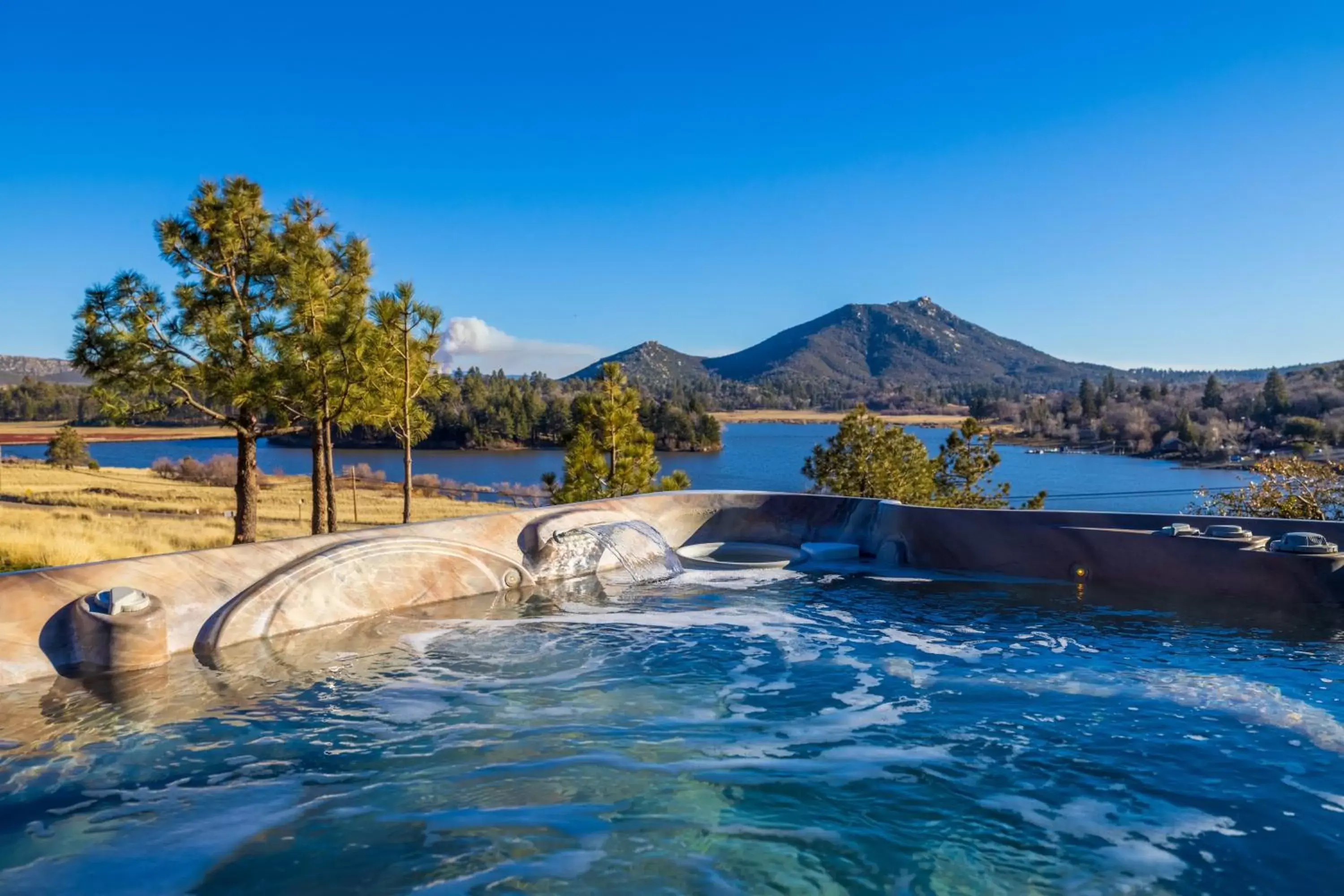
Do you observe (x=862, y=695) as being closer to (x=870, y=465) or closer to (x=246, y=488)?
(x=246, y=488)

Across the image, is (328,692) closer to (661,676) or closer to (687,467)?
(661,676)

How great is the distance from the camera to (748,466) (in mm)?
45250

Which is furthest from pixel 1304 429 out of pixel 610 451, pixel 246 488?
pixel 246 488

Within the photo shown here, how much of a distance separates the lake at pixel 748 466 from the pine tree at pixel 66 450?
815 cm

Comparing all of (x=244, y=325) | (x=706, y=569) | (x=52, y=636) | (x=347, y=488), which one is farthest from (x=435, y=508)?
(x=52, y=636)

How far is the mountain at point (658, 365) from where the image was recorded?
162m

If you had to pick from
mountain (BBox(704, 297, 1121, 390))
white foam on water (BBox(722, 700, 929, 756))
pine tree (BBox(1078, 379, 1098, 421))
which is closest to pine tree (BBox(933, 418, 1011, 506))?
white foam on water (BBox(722, 700, 929, 756))

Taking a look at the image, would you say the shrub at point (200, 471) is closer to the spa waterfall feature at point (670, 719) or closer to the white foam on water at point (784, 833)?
the spa waterfall feature at point (670, 719)

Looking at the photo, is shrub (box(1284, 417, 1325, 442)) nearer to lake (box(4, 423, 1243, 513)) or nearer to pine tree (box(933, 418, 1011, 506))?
lake (box(4, 423, 1243, 513))

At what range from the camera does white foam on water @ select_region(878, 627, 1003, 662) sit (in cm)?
493

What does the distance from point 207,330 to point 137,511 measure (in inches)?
513

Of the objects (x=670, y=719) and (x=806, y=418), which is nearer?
(x=670, y=719)

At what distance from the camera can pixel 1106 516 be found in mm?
6797

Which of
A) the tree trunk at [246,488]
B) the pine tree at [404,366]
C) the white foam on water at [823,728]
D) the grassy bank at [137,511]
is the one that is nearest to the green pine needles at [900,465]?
the grassy bank at [137,511]
